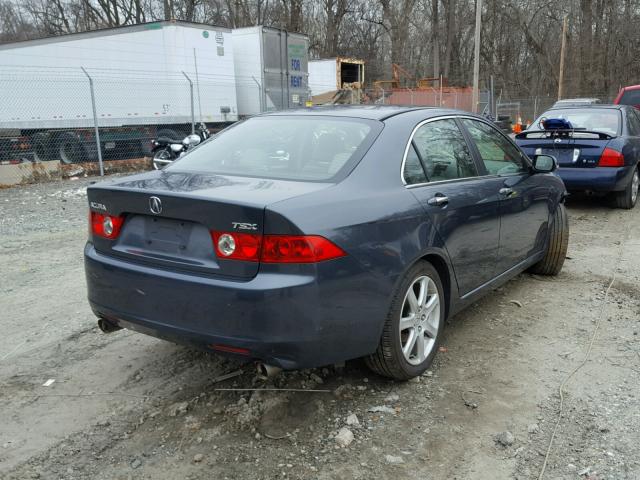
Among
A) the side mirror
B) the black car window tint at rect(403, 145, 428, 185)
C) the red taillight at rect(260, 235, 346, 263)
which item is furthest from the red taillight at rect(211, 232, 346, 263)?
the side mirror

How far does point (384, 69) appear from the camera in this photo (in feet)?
150

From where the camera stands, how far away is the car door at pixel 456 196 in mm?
3430

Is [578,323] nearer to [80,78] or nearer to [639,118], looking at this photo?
[639,118]

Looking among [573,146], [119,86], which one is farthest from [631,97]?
[119,86]

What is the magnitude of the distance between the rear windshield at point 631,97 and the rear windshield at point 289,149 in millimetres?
14225

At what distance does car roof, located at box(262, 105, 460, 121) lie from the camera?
3626 millimetres

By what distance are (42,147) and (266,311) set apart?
45.0 feet

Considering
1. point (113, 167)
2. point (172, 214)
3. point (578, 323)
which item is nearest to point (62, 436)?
point (172, 214)

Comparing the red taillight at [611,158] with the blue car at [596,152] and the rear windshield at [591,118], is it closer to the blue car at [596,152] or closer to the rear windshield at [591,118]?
the blue car at [596,152]

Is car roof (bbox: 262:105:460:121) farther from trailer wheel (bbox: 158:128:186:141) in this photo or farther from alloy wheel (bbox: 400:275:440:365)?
trailer wheel (bbox: 158:128:186:141)

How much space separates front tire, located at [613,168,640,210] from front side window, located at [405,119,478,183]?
5840 mm

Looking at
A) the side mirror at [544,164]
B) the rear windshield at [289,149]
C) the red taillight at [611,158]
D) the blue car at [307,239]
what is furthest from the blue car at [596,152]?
the rear windshield at [289,149]

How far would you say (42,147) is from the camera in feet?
46.9

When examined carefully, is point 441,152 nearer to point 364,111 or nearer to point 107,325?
point 364,111
